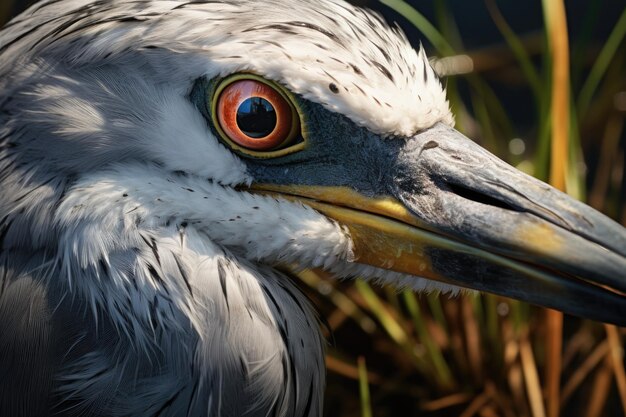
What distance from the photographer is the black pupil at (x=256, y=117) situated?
1626 mm

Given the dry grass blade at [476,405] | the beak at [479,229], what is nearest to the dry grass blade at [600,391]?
the dry grass blade at [476,405]

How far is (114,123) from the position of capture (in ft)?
5.42

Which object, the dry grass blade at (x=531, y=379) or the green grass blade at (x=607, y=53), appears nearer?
the dry grass blade at (x=531, y=379)

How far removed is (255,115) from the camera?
164 cm

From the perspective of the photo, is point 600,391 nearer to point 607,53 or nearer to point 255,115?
point 607,53

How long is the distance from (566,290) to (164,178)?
0.87 m

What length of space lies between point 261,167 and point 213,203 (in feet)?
0.43

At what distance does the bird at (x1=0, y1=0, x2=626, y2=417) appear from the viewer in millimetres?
1625

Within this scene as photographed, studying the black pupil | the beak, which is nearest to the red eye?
the black pupil

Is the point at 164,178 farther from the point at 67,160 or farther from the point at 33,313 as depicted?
the point at 33,313

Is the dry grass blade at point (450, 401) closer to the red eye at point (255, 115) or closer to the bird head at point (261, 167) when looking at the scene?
the bird head at point (261, 167)

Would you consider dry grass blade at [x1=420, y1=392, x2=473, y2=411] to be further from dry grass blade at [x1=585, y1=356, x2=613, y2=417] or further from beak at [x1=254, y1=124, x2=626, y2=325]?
beak at [x1=254, y1=124, x2=626, y2=325]

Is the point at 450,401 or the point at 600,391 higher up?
the point at 600,391

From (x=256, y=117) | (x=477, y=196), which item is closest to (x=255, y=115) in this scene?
(x=256, y=117)
